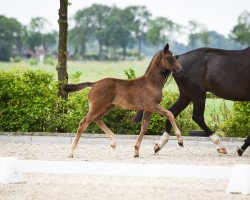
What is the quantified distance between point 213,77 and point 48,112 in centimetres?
421

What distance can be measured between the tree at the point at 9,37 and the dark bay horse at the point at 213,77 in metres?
130

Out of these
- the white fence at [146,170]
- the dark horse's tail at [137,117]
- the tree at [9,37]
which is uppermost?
the white fence at [146,170]

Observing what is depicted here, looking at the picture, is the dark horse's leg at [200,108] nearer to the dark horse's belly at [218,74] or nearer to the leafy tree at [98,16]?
the dark horse's belly at [218,74]

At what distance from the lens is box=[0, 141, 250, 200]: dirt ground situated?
7.43 m

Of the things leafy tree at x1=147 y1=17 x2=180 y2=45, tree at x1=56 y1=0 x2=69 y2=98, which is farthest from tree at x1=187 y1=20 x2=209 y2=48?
tree at x1=56 y1=0 x2=69 y2=98

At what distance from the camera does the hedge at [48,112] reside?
14.8 metres

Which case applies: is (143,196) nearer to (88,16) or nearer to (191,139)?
(191,139)

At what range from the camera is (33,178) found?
355 inches

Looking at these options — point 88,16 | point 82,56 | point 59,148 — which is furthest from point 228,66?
point 88,16

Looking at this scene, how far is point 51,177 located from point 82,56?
130 metres

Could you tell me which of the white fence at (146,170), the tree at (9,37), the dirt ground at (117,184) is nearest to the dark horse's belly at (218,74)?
the dirt ground at (117,184)

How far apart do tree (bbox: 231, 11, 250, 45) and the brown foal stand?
136944mm

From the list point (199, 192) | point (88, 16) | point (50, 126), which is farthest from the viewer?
point (88, 16)

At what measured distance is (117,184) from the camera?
8445 millimetres
